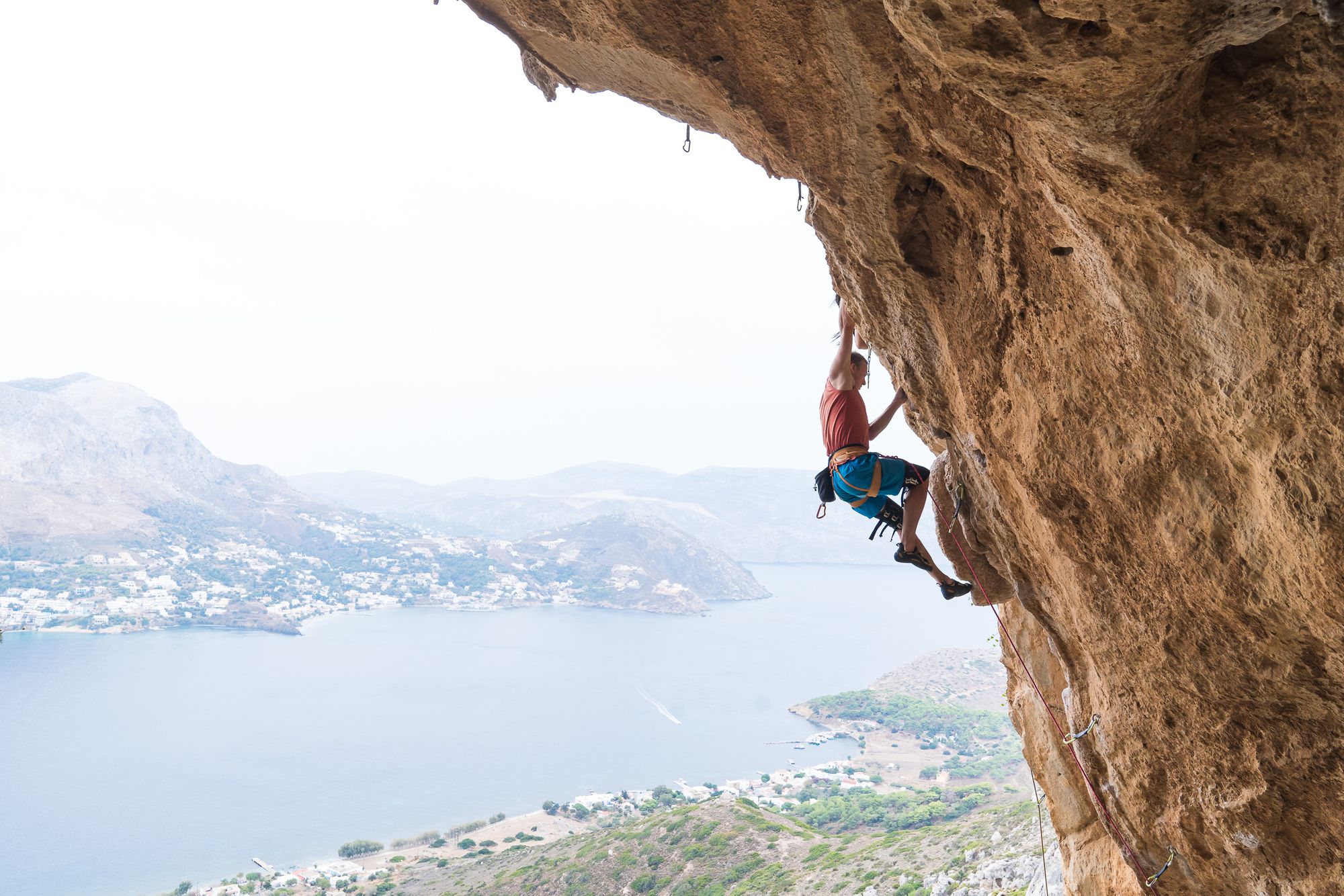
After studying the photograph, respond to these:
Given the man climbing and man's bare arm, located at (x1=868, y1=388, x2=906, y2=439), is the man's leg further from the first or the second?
man's bare arm, located at (x1=868, y1=388, x2=906, y2=439)

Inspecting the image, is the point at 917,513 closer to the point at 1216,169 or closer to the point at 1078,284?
the point at 1078,284

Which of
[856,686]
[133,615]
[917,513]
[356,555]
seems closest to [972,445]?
[917,513]

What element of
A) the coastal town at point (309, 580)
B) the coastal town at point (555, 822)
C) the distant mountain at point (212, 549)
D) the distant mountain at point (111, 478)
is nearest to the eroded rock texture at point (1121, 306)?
the coastal town at point (555, 822)

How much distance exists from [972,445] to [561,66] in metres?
3.24

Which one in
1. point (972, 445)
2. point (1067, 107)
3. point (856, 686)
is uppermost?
point (1067, 107)

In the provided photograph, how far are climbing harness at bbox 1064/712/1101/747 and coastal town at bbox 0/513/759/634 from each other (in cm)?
9625

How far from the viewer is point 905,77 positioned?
3.72m

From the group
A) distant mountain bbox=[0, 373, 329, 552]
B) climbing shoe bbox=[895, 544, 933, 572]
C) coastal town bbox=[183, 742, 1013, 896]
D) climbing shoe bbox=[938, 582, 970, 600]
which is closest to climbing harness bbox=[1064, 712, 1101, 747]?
climbing shoe bbox=[938, 582, 970, 600]

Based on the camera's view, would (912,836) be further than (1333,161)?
Yes

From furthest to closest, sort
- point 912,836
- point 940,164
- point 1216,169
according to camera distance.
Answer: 1. point 912,836
2. point 940,164
3. point 1216,169

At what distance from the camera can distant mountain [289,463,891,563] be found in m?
158

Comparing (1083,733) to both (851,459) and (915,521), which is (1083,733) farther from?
(851,459)

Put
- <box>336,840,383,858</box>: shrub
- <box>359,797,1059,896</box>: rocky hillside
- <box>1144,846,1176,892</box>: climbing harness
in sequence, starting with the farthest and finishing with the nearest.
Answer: <box>336,840,383,858</box>: shrub
<box>359,797,1059,896</box>: rocky hillside
<box>1144,846,1176,892</box>: climbing harness

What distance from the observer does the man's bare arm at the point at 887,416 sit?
6.14 meters
